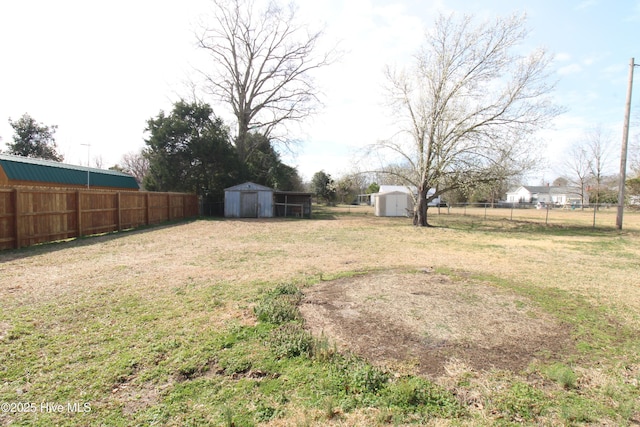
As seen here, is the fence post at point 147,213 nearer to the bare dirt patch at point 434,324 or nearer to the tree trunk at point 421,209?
the bare dirt patch at point 434,324

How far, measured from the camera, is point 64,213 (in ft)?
33.8

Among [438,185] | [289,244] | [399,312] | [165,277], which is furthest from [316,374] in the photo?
[438,185]

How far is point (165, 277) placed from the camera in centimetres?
573

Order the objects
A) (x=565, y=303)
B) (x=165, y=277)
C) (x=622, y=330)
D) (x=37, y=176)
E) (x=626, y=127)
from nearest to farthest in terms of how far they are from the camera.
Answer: (x=622, y=330)
(x=565, y=303)
(x=165, y=277)
(x=37, y=176)
(x=626, y=127)

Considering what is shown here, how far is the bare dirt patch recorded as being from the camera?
119 inches

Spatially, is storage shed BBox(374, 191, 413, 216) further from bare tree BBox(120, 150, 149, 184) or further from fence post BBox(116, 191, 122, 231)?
bare tree BBox(120, 150, 149, 184)

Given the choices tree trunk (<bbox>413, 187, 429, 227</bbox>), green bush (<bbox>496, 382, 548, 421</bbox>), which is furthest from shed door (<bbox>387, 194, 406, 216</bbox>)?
green bush (<bbox>496, 382, 548, 421</bbox>)

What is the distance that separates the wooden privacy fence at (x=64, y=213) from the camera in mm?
8477

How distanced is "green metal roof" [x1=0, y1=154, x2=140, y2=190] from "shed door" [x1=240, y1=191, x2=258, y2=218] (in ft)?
25.7

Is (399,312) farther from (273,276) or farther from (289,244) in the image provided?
(289,244)

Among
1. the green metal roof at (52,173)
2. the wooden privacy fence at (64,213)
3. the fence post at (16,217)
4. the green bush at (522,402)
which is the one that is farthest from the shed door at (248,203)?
the green bush at (522,402)

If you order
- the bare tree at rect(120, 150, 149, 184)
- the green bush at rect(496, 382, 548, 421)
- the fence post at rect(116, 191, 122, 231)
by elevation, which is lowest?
the green bush at rect(496, 382, 548, 421)

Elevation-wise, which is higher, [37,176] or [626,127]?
[626,127]

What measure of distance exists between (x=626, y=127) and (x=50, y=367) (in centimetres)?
2246
